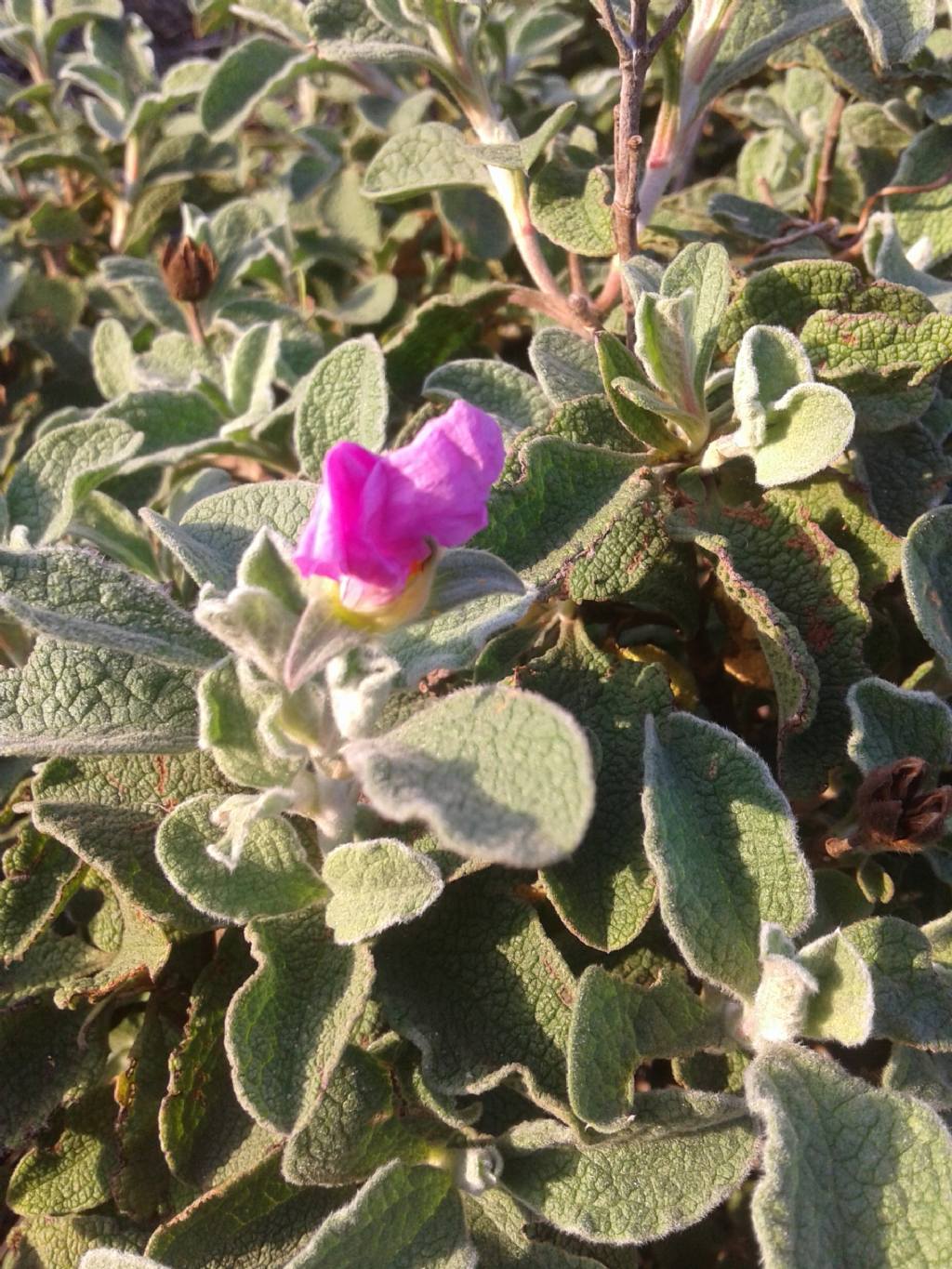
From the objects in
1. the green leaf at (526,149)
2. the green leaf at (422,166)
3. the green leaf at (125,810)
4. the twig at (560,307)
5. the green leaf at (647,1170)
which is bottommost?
the green leaf at (647,1170)

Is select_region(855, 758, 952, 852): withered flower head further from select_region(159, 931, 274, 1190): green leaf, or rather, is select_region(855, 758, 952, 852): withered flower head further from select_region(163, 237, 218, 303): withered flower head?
select_region(163, 237, 218, 303): withered flower head

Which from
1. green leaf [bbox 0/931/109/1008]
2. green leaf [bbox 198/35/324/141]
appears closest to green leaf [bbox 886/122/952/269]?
green leaf [bbox 198/35/324/141]

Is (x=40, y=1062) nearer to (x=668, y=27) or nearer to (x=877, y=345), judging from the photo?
(x=877, y=345)

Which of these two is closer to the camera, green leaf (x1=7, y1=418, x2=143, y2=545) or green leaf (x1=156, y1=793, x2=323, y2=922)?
green leaf (x1=156, y1=793, x2=323, y2=922)

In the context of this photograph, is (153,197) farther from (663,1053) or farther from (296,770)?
(663,1053)

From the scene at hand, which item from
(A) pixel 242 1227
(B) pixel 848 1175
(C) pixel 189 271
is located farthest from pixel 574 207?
(A) pixel 242 1227

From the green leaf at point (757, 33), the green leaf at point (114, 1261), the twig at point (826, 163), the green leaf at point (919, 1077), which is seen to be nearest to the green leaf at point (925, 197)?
the twig at point (826, 163)

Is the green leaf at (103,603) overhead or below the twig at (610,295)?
overhead

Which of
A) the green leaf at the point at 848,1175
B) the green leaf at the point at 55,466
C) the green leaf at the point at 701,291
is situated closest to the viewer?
the green leaf at the point at 848,1175

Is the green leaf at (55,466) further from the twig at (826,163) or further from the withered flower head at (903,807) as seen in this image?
the twig at (826,163)
